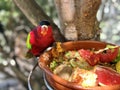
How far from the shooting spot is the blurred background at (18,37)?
6.09ft

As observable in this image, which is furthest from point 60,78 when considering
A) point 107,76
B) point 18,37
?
point 18,37

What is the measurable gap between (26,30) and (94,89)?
4.54 ft

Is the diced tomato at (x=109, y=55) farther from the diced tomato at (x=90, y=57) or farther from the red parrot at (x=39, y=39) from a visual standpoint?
the red parrot at (x=39, y=39)

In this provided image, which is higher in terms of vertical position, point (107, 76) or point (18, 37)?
point (107, 76)

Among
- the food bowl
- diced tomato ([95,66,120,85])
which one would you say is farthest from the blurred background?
diced tomato ([95,66,120,85])

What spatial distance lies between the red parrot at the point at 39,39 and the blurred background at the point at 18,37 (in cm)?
68

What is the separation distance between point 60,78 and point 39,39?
9.6 inches

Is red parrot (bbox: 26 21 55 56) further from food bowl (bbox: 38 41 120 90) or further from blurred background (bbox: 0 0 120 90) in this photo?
blurred background (bbox: 0 0 120 90)

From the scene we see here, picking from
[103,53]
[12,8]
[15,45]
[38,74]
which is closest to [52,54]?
[103,53]

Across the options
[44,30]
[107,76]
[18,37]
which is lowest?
[18,37]

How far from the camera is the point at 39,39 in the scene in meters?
1.06

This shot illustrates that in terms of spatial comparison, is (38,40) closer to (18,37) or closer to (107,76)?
(107,76)

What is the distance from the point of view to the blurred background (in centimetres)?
186

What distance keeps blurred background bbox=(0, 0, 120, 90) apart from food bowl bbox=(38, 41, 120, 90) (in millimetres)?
664
